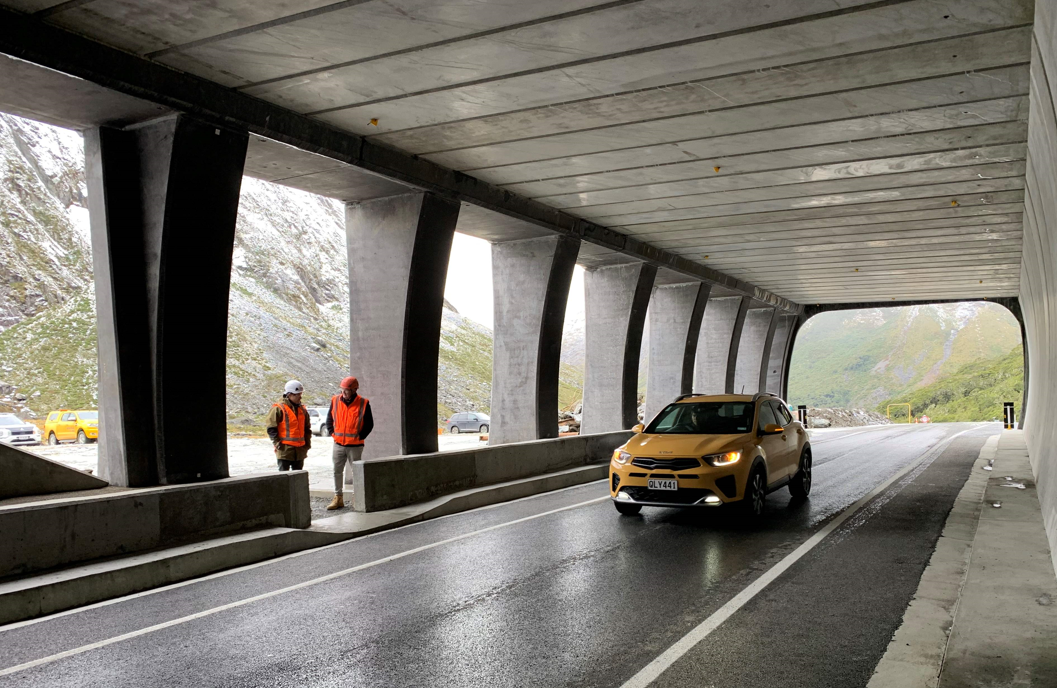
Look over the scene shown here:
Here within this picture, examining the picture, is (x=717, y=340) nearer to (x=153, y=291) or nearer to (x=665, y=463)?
(x=665, y=463)

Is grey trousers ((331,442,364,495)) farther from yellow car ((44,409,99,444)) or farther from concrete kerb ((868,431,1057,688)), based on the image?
yellow car ((44,409,99,444))

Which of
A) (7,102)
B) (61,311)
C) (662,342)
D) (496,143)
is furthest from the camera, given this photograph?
(61,311)

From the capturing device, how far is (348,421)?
37.4 feet

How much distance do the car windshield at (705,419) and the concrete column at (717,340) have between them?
1856 cm

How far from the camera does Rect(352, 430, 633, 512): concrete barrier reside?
11086 mm

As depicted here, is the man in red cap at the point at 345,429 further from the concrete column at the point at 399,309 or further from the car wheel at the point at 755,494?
the car wheel at the point at 755,494

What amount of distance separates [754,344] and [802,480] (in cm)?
2346

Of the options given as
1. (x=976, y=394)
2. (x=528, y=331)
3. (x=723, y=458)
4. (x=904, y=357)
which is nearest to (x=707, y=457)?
(x=723, y=458)

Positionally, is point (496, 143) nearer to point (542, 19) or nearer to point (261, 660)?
point (542, 19)

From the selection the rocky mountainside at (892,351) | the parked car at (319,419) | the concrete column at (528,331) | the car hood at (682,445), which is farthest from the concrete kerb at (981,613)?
the rocky mountainside at (892,351)

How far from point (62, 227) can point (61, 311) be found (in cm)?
1472

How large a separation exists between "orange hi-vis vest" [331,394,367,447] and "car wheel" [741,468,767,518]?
5418mm

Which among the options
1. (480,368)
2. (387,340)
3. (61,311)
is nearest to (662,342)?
→ (387,340)

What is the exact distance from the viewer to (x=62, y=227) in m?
67.4
